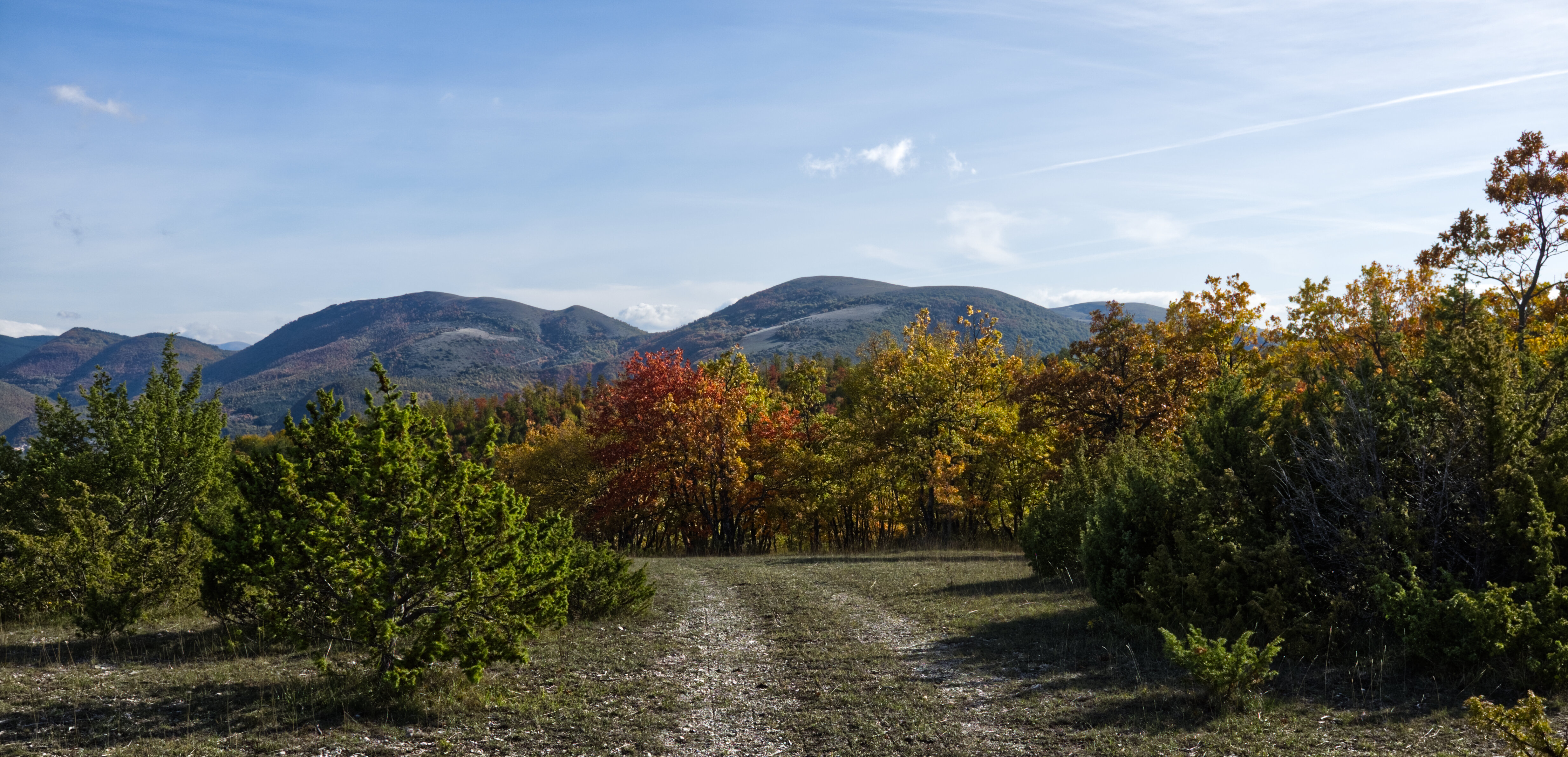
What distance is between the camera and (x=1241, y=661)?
26.5 feet

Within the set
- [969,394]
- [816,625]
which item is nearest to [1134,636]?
[816,625]

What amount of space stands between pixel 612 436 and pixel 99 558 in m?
26.8

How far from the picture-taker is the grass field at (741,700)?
7.74 metres

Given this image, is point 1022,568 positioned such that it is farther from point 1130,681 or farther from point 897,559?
point 1130,681

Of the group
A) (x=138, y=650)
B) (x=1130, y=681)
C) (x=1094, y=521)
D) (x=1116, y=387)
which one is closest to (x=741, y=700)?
(x=1130, y=681)

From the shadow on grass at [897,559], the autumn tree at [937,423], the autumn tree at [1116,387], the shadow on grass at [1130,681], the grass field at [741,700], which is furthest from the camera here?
the autumn tree at [937,423]

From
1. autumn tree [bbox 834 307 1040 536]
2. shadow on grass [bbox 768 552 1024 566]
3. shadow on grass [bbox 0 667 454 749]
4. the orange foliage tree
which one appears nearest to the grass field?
shadow on grass [bbox 0 667 454 749]

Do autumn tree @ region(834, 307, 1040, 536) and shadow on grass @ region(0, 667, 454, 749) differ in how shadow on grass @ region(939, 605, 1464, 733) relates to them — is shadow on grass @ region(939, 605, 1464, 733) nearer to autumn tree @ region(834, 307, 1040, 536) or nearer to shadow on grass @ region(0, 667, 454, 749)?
shadow on grass @ region(0, 667, 454, 749)

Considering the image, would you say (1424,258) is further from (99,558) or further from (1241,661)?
(99,558)

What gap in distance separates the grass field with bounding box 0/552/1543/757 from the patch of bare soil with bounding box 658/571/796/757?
4 centimetres

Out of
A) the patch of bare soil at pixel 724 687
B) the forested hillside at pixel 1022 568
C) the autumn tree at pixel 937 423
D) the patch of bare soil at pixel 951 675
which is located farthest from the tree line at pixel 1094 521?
the autumn tree at pixel 937 423

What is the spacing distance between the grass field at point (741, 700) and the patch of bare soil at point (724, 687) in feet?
0.12

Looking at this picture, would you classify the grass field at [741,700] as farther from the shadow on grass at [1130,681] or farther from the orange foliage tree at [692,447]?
the orange foliage tree at [692,447]

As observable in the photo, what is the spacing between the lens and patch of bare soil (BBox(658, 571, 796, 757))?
26.7 feet
